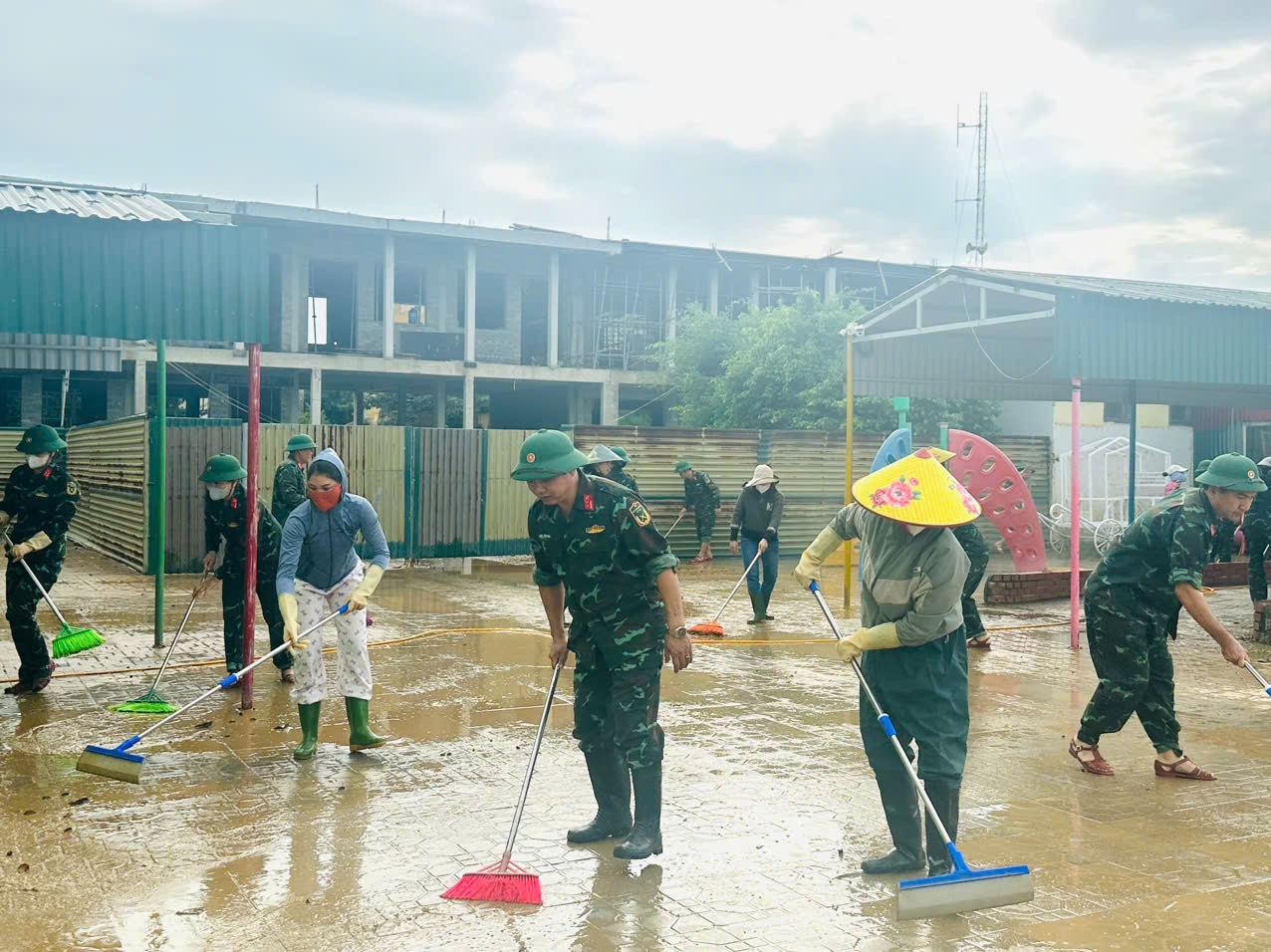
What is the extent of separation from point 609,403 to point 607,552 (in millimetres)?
25259

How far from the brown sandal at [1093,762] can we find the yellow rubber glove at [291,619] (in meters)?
4.27

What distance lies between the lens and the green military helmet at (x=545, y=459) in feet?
16.2

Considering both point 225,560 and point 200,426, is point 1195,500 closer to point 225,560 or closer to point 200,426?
point 225,560

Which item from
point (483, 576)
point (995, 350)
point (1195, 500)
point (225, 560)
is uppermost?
point (995, 350)

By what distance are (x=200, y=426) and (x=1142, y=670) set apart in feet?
43.5

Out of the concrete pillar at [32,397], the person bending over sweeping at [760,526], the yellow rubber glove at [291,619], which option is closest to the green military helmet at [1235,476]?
the yellow rubber glove at [291,619]

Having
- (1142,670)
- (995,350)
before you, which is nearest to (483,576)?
(995,350)

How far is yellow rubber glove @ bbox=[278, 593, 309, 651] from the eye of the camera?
21.2 feet

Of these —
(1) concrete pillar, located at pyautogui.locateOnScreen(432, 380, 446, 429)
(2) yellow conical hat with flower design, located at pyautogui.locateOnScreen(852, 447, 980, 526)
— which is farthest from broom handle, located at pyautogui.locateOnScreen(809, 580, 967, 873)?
(1) concrete pillar, located at pyautogui.locateOnScreen(432, 380, 446, 429)

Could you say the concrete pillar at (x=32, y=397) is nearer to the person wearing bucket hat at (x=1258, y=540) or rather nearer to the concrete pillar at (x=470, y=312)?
the concrete pillar at (x=470, y=312)

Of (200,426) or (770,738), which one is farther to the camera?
(200,426)

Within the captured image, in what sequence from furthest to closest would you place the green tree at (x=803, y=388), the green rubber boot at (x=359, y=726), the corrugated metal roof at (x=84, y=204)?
the green tree at (x=803, y=388) < the corrugated metal roof at (x=84, y=204) < the green rubber boot at (x=359, y=726)

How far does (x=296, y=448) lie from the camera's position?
1077cm

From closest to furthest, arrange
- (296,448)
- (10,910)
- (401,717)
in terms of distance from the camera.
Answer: (10,910) → (401,717) → (296,448)
